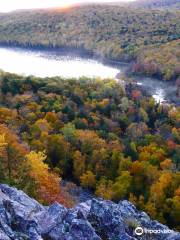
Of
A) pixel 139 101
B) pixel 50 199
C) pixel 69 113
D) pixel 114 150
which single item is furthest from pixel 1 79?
pixel 50 199

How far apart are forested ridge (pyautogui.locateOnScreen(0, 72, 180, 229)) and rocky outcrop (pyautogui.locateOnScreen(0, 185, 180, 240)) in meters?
16.7

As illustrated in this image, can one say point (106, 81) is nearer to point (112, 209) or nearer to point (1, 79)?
point (1, 79)

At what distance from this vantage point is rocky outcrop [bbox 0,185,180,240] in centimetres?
2830

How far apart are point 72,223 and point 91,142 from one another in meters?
59.1

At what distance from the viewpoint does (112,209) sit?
107 ft

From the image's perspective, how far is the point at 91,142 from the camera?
291 feet

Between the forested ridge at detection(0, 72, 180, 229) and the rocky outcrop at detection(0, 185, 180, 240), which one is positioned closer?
the rocky outcrop at detection(0, 185, 180, 240)
